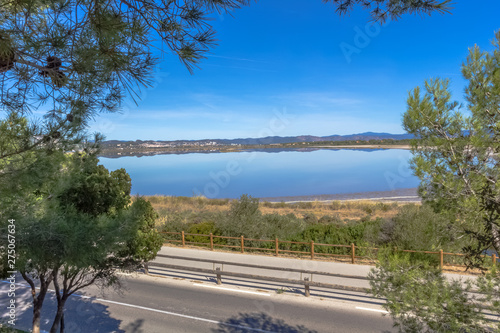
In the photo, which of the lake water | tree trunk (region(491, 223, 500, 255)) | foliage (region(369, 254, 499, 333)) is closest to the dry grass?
the lake water

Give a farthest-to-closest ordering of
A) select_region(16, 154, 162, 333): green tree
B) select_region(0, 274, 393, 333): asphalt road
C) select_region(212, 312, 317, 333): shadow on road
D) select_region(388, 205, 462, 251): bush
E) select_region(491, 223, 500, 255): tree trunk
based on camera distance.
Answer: select_region(388, 205, 462, 251): bush, select_region(0, 274, 393, 333): asphalt road, select_region(212, 312, 317, 333): shadow on road, select_region(16, 154, 162, 333): green tree, select_region(491, 223, 500, 255): tree trunk

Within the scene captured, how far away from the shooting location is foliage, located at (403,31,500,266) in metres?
3.03

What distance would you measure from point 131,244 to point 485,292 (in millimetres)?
7367

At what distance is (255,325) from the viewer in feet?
26.2

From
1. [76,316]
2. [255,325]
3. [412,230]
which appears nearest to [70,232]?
[255,325]

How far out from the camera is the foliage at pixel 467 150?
303 centimetres

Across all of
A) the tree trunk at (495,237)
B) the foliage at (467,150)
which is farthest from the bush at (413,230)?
the tree trunk at (495,237)

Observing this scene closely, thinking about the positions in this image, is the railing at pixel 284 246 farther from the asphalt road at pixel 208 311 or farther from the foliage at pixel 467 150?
the foliage at pixel 467 150

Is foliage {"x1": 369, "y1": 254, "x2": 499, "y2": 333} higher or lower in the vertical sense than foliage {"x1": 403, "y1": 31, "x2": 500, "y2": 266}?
lower

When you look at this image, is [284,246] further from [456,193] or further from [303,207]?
[303,207]

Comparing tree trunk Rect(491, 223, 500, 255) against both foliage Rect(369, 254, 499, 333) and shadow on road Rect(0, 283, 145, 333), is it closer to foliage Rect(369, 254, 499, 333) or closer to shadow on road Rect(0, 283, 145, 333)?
foliage Rect(369, 254, 499, 333)

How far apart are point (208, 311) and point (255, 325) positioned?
169 centimetres

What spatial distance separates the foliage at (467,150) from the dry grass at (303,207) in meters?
23.2

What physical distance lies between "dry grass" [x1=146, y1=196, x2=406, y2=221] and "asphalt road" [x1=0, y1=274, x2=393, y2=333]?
16.4 metres
